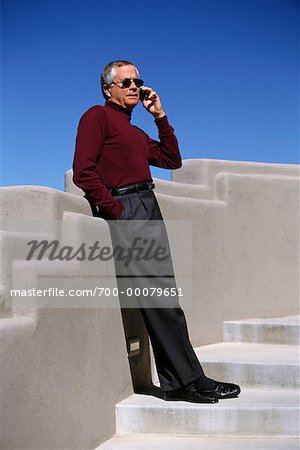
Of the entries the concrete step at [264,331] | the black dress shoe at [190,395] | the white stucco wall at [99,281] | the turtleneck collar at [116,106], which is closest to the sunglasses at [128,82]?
the turtleneck collar at [116,106]

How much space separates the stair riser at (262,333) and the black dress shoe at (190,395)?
1.72 m

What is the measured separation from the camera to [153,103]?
4.23 meters

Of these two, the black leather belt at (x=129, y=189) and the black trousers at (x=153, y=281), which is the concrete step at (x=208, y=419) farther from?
the black leather belt at (x=129, y=189)

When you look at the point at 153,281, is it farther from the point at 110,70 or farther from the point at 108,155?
the point at 110,70

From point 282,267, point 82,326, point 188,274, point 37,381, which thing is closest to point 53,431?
point 37,381

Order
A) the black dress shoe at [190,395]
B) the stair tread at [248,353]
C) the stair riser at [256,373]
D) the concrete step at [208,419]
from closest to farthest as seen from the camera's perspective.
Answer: the concrete step at [208,419], the black dress shoe at [190,395], the stair riser at [256,373], the stair tread at [248,353]

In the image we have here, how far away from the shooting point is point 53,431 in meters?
3.07

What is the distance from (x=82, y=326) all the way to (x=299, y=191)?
3591 millimetres

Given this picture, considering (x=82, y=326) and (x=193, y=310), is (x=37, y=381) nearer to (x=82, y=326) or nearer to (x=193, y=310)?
(x=82, y=326)

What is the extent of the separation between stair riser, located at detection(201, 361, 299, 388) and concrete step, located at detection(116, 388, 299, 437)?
0.61 metres

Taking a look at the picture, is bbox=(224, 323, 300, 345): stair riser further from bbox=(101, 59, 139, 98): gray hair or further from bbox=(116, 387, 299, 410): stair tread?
bbox=(101, 59, 139, 98): gray hair

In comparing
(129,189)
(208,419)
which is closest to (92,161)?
(129,189)

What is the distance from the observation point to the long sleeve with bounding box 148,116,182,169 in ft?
14.1

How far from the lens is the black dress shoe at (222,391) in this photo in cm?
400
